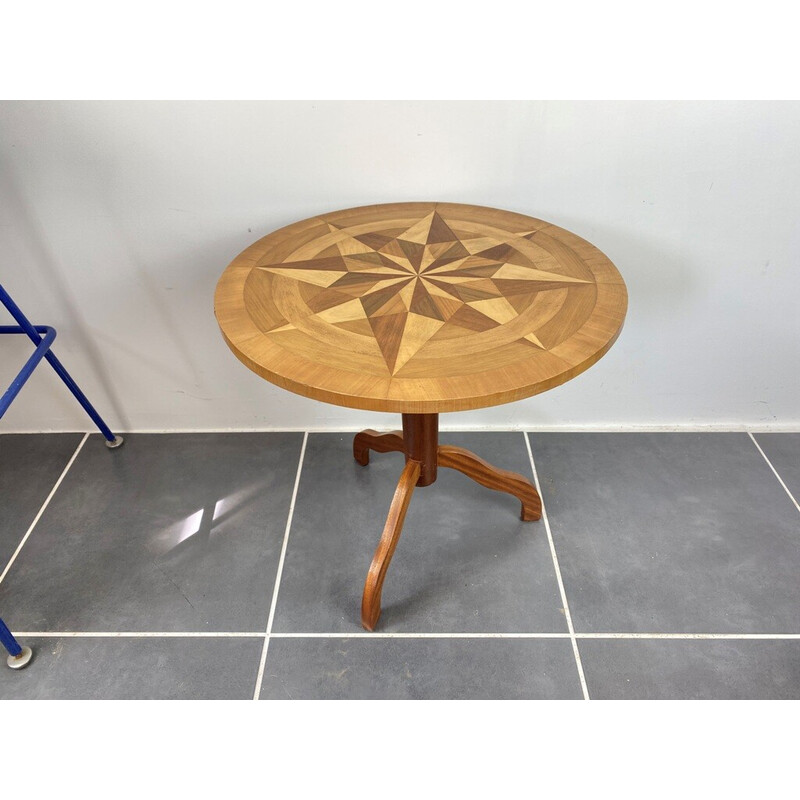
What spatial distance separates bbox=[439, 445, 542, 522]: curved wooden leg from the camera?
1.65 meters

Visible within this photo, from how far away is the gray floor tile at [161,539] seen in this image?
5.16 feet

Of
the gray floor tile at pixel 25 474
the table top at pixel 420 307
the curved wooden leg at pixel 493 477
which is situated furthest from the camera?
the gray floor tile at pixel 25 474

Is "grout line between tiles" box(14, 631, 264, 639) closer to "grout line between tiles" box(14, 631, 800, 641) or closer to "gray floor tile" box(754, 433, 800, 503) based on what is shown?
"grout line between tiles" box(14, 631, 800, 641)

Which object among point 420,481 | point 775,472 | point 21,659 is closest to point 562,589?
point 420,481

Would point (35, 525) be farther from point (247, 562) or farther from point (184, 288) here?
point (184, 288)

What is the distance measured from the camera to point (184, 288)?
1787 millimetres

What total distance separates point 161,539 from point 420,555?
679mm

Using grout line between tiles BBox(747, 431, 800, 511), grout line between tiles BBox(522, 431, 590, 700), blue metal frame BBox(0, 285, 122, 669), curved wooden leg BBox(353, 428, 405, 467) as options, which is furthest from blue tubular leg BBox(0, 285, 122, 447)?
grout line between tiles BBox(747, 431, 800, 511)

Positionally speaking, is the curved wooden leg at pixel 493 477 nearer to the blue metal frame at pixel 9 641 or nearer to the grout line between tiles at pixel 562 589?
the grout line between tiles at pixel 562 589

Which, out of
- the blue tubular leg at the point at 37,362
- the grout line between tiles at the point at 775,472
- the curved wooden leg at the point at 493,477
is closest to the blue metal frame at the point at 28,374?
the blue tubular leg at the point at 37,362

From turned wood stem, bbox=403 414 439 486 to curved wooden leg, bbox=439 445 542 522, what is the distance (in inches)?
3.4

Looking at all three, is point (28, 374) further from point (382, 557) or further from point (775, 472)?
point (775, 472)

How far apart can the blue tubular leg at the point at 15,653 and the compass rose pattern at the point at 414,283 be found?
926 millimetres

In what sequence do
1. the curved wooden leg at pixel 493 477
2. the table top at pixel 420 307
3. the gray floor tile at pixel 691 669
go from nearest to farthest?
the table top at pixel 420 307 → the gray floor tile at pixel 691 669 → the curved wooden leg at pixel 493 477
